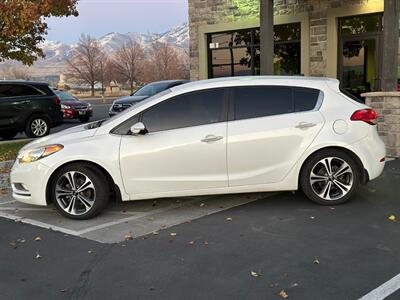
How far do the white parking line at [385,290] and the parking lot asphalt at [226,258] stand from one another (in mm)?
48

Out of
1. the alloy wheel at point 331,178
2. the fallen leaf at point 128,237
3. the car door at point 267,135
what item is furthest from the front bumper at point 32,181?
the alloy wheel at point 331,178

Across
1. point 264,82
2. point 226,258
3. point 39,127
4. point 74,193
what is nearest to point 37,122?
point 39,127

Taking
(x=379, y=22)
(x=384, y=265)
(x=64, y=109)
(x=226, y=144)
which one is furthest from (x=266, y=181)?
(x=64, y=109)

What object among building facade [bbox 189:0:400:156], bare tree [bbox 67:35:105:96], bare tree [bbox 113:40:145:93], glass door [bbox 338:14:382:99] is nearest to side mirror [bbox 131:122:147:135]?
building facade [bbox 189:0:400:156]

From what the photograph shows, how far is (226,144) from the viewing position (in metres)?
5.83

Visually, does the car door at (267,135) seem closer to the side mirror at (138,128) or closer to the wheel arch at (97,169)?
the side mirror at (138,128)

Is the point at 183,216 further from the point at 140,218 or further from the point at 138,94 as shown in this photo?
the point at 138,94

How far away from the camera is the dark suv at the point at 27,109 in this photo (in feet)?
42.5

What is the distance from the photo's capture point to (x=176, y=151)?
5.80m

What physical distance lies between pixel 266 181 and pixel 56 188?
8.19 feet

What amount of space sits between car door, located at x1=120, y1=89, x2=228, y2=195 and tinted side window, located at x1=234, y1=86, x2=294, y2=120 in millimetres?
221

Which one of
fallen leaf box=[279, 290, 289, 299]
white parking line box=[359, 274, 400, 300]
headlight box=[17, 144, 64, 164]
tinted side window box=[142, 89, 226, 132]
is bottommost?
white parking line box=[359, 274, 400, 300]

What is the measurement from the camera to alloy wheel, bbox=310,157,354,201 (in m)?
5.99

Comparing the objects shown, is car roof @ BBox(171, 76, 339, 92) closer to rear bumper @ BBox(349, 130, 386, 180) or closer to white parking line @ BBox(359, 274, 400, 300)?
rear bumper @ BBox(349, 130, 386, 180)
